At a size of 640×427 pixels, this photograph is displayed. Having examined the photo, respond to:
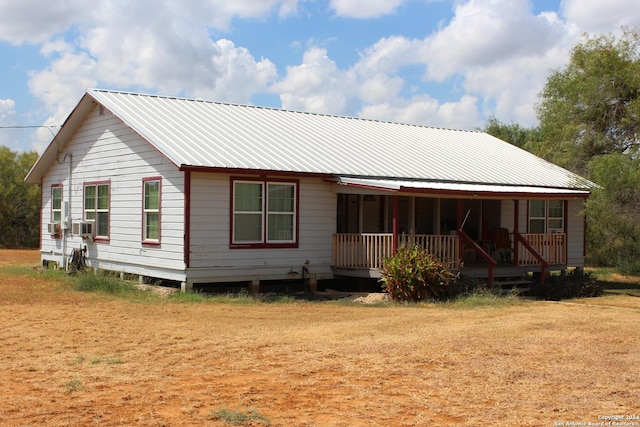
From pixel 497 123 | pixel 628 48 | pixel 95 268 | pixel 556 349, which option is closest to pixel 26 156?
pixel 95 268

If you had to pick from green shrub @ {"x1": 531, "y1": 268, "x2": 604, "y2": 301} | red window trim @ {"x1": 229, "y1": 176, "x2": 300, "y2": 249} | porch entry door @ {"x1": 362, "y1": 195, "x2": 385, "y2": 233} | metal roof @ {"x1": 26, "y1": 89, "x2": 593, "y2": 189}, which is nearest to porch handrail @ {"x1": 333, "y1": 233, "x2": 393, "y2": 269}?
red window trim @ {"x1": 229, "y1": 176, "x2": 300, "y2": 249}

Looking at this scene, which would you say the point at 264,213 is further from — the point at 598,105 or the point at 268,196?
the point at 598,105

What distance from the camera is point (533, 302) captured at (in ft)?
56.0

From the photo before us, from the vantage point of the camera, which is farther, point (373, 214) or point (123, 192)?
point (373, 214)

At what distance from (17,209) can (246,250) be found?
84.9 feet

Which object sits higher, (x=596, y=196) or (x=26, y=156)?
(x=26, y=156)

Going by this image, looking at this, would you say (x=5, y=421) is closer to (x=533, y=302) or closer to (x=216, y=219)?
(x=216, y=219)

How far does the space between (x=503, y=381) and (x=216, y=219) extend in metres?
9.68

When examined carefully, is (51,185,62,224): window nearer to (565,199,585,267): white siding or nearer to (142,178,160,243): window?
(142,178,160,243): window

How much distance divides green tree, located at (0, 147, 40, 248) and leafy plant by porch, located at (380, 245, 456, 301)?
2779cm

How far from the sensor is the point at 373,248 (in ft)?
58.7

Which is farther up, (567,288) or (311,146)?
(311,146)

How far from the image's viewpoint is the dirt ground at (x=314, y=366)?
23.2ft

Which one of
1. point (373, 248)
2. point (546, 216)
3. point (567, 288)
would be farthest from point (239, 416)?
point (546, 216)
